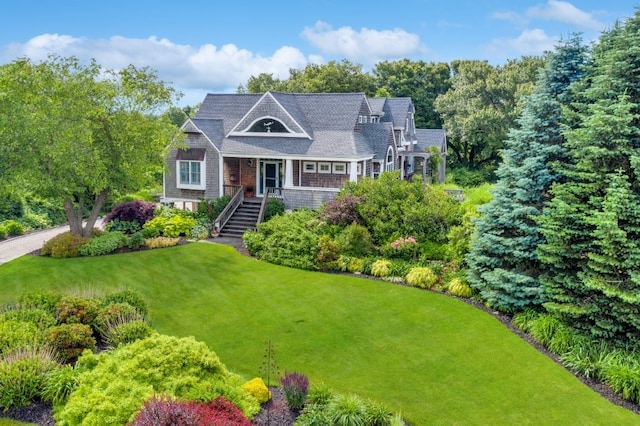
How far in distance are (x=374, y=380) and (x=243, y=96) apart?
79.9ft

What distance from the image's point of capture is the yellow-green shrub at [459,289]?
16.3 metres

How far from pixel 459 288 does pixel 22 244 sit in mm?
19575

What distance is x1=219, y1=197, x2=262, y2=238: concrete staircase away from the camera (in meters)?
25.2

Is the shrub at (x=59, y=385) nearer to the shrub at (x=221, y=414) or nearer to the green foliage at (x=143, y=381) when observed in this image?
the green foliage at (x=143, y=381)

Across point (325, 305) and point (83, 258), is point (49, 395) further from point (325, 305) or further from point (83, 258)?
point (83, 258)

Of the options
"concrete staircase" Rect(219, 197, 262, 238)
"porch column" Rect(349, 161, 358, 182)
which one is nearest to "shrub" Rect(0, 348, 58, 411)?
"concrete staircase" Rect(219, 197, 262, 238)

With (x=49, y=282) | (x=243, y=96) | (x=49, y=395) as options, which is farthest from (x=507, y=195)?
(x=243, y=96)

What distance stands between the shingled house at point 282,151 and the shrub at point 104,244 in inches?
209

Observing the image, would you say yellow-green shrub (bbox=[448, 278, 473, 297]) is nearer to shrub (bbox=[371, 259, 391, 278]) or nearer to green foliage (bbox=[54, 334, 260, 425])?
shrub (bbox=[371, 259, 391, 278])

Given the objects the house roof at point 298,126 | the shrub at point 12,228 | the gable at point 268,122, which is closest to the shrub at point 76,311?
the shrub at point 12,228

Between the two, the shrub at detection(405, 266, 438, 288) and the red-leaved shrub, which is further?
the shrub at detection(405, 266, 438, 288)

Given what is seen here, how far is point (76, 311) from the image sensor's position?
42.1 ft

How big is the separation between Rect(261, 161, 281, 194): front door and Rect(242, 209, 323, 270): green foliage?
248 inches

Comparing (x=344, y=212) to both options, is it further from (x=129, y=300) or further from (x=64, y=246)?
(x=64, y=246)
